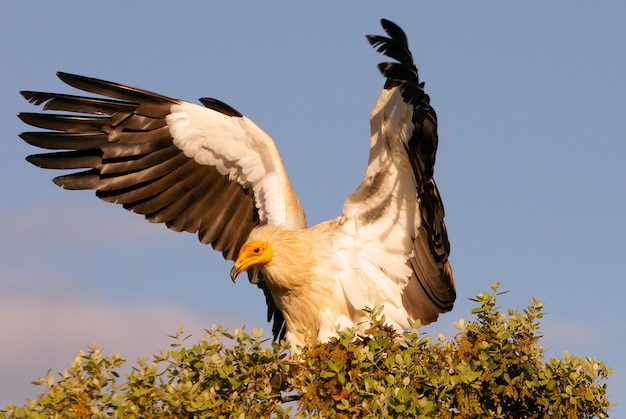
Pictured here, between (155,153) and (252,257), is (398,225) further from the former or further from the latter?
(155,153)

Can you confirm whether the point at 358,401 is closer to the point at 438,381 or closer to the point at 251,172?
the point at 438,381

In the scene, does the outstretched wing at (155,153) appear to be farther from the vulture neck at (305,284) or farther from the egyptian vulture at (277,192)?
the vulture neck at (305,284)

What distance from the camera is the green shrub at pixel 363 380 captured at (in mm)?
5840

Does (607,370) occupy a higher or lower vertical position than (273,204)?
lower

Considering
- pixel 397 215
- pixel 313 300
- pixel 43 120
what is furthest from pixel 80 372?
pixel 43 120

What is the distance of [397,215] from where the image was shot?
8805mm

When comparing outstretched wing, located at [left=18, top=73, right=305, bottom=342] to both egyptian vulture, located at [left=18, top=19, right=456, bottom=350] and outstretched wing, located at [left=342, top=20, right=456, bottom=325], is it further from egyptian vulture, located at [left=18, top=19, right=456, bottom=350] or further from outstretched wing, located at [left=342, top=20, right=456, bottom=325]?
outstretched wing, located at [left=342, top=20, right=456, bottom=325]

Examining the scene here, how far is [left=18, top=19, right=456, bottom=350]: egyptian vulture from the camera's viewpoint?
328 inches

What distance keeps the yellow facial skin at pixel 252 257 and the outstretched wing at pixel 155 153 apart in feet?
2.35

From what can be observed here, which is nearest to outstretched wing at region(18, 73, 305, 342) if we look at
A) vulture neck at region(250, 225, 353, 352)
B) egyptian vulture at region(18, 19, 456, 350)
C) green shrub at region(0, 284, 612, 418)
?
egyptian vulture at region(18, 19, 456, 350)

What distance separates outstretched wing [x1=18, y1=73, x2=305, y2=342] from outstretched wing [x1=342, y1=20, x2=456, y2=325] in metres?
0.98

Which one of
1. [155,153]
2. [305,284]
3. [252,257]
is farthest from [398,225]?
[155,153]

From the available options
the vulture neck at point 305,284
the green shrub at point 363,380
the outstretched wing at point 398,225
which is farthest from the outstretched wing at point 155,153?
the green shrub at point 363,380

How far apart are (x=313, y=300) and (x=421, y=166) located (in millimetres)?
1674
